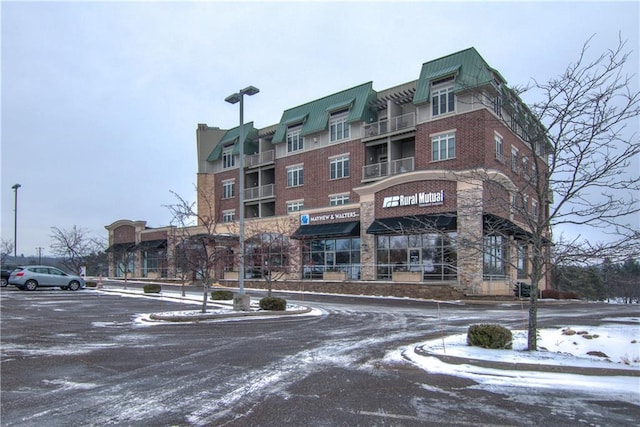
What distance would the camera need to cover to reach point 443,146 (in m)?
31.7

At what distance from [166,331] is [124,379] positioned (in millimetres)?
5348

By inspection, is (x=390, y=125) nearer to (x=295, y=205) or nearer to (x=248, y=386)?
(x=295, y=205)

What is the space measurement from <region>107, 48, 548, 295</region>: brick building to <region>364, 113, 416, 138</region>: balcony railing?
80 millimetres

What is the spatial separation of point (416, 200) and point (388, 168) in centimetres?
718

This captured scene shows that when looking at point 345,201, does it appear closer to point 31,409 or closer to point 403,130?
point 403,130

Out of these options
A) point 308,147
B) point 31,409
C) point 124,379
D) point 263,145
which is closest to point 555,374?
point 124,379

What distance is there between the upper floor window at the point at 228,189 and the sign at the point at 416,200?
22.9m

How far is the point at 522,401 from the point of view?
6000mm

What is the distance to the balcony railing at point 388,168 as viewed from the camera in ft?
112

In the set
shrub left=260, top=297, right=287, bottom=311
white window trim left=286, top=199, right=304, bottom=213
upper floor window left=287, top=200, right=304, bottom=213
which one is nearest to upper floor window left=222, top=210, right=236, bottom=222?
white window trim left=286, top=199, right=304, bottom=213

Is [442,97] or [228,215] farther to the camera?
[228,215]

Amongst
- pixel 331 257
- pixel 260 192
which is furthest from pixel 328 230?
pixel 260 192

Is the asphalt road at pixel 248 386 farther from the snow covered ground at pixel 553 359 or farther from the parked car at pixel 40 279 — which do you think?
the parked car at pixel 40 279

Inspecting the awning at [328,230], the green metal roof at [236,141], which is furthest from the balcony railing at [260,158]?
the awning at [328,230]
